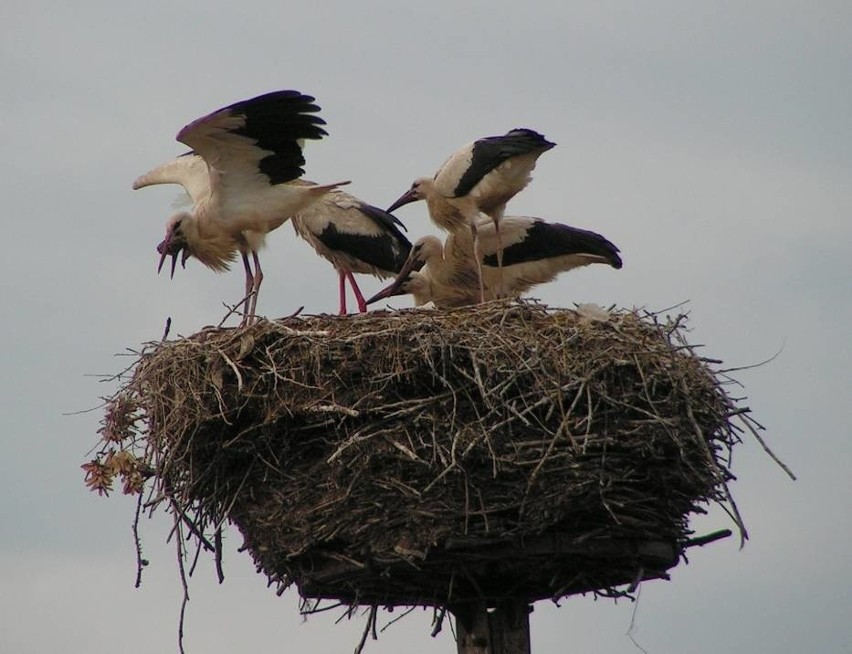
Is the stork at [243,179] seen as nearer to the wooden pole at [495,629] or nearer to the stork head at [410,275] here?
the stork head at [410,275]

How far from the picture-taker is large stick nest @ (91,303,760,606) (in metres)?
7.07

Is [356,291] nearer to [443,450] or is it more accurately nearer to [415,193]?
[415,193]

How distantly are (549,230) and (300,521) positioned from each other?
3.99 metres

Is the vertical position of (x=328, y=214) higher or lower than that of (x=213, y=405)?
higher

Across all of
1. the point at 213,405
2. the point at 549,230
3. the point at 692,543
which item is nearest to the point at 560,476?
the point at 692,543

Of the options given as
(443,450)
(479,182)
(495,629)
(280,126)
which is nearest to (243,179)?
(280,126)

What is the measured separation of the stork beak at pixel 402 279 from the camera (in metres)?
10.7

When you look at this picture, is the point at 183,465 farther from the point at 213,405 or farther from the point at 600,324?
the point at 600,324

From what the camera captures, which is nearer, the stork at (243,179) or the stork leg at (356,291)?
the stork at (243,179)

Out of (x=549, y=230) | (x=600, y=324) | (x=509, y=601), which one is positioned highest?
(x=549, y=230)

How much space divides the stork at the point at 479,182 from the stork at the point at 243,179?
→ 2.95ft

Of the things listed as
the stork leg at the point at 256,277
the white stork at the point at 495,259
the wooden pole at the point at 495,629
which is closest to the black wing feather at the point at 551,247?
the white stork at the point at 495,259

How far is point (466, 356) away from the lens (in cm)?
732

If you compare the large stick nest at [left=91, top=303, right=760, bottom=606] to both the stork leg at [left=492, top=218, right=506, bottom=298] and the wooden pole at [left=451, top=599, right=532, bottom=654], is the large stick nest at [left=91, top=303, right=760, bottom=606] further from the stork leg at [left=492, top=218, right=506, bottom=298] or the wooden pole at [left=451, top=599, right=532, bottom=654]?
the stork leg at [left=492, top=218, right=506, bottom=298]
